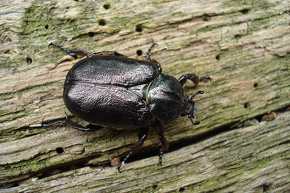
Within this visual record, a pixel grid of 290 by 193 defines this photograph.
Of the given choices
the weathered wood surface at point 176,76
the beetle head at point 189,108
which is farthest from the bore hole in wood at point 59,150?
the beetle head at point 189,108

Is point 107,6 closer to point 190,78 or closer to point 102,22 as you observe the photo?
point 102,22

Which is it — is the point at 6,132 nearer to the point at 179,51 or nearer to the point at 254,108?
the point at 179,51

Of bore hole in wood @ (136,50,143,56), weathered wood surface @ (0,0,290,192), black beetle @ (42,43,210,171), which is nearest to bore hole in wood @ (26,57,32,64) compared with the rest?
weathered wood surface @ (0,0,290,192)

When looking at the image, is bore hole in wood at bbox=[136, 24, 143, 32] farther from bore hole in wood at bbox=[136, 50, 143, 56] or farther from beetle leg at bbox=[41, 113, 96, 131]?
beetle leg at bbox=[41, 113, 96, 131]

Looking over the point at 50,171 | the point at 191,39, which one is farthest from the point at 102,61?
the point at 50,171

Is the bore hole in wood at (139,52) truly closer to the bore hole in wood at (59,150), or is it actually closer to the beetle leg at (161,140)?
the beetle leg at (161,140)
